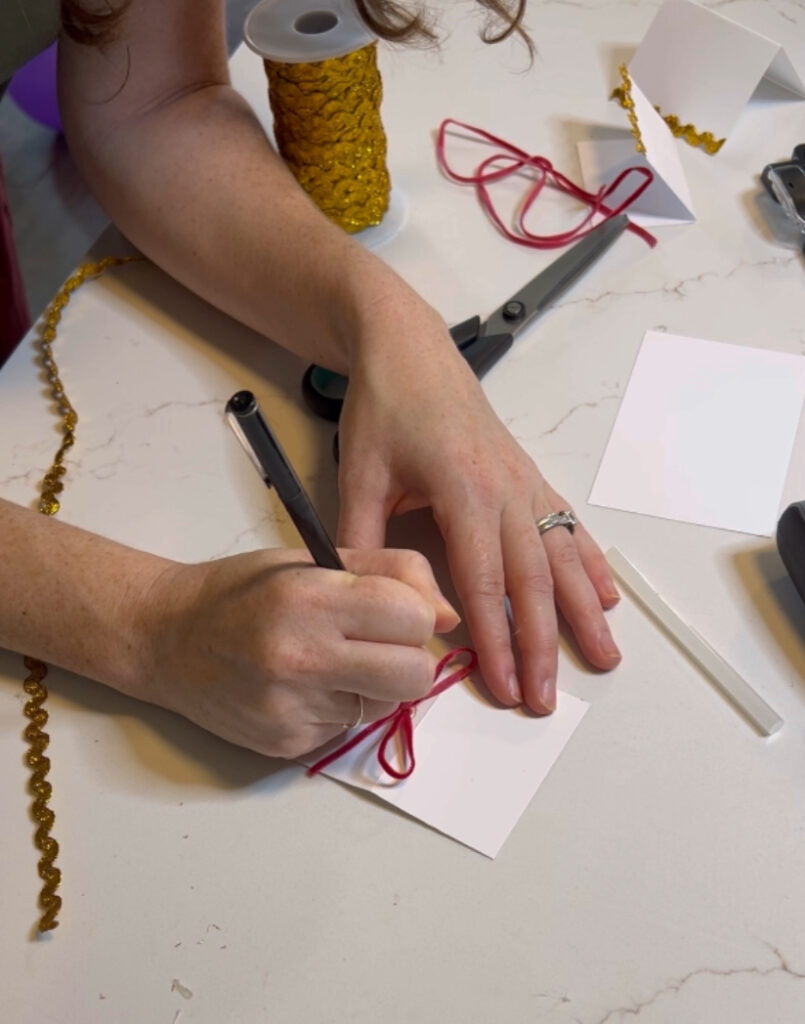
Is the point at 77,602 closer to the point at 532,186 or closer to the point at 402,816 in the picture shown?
the point at 402,816

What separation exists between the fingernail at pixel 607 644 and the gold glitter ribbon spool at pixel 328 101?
44 centimetres

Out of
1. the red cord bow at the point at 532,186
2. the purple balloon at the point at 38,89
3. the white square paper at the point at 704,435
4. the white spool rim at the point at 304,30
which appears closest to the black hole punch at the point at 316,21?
the white spool rim at the point at 304,30

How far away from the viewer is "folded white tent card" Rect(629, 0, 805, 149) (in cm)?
96

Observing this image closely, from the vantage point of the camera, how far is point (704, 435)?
0.76 meters

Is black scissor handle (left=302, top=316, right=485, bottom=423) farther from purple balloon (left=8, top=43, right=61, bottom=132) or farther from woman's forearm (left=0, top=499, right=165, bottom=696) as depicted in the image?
purple balloon (left=8, top=43, right=61, bottom=132)

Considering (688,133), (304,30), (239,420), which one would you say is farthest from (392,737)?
(688,133)

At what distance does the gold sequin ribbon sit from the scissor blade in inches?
6.4

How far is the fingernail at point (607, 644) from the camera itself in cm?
64

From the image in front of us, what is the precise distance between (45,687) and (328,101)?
1.56 ft

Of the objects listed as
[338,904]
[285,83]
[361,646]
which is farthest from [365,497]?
[285,83]

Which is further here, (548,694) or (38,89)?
(38,89)

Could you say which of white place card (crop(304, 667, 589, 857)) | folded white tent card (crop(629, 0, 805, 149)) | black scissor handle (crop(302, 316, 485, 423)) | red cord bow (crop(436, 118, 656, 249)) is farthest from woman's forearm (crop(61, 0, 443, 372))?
folded white tent card (crop(629, 0, 805, 149))

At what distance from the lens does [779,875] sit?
1.82 feet

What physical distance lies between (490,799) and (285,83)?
54 cm
